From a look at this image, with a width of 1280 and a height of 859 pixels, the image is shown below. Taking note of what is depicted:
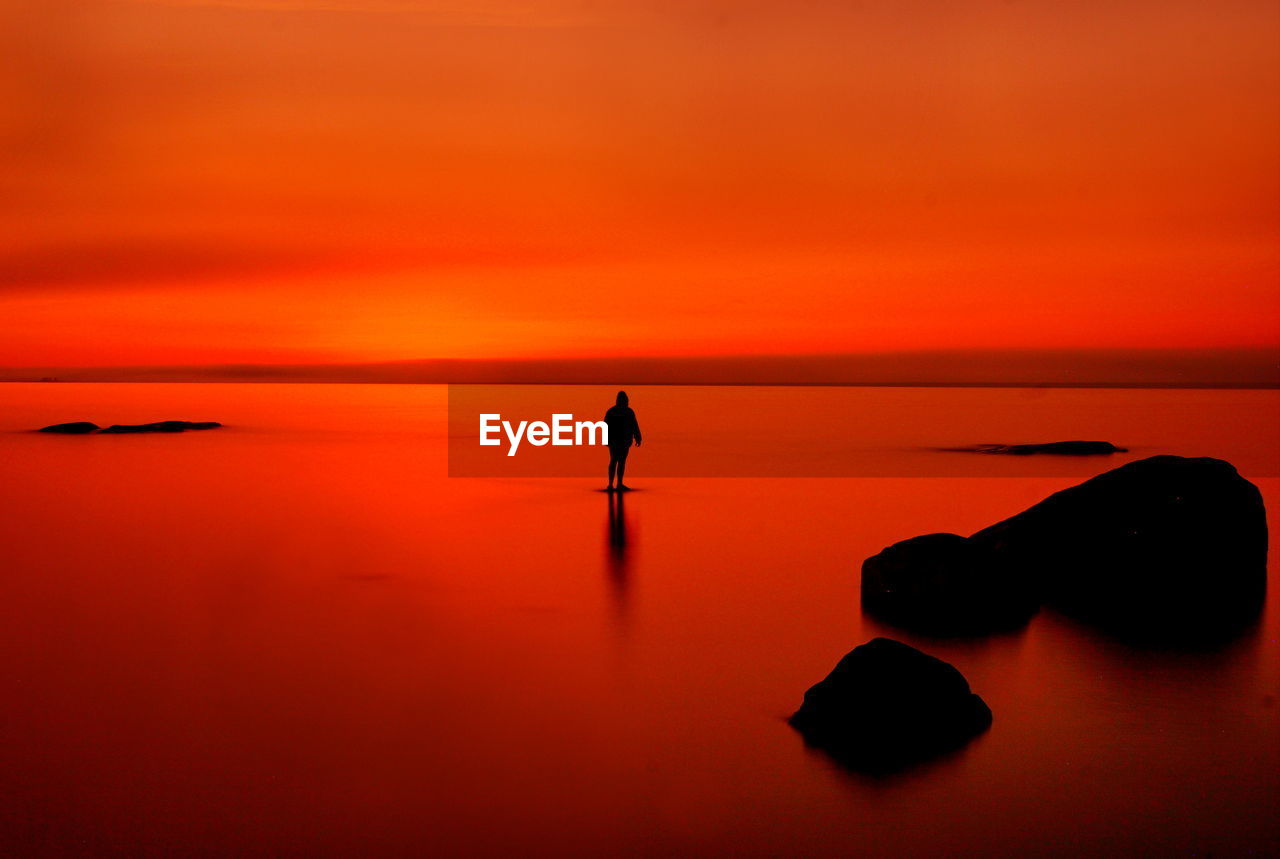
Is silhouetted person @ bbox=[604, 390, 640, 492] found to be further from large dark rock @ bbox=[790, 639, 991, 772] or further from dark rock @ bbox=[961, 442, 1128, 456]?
dark rock @ bbox=[961, 442, 1128, 456]

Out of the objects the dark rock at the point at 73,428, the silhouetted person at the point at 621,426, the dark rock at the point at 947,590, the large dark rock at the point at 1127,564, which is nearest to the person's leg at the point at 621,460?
the silhouetted person at the point at 621,426

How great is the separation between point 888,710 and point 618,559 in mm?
7526

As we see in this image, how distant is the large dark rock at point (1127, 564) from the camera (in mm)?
10641

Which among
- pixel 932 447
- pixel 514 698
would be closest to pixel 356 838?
pixel 514 698

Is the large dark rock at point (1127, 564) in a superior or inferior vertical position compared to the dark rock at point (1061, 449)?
inferior

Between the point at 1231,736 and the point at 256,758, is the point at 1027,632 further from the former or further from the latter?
the point at 256,758

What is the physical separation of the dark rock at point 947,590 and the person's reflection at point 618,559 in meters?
2.77

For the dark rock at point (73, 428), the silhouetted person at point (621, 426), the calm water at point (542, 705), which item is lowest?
the calm water at point (542, 705)

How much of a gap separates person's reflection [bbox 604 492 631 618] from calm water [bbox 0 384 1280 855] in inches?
2.8

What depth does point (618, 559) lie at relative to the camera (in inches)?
567

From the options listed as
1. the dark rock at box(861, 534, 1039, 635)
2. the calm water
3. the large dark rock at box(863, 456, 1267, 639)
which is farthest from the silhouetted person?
the dark rock at box(861, 534, 1039, 635)

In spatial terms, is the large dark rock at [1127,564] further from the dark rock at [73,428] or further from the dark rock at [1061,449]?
the dark rock at [73,428]

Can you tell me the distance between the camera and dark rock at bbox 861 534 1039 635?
10.4m

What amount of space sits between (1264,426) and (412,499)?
166 ft
